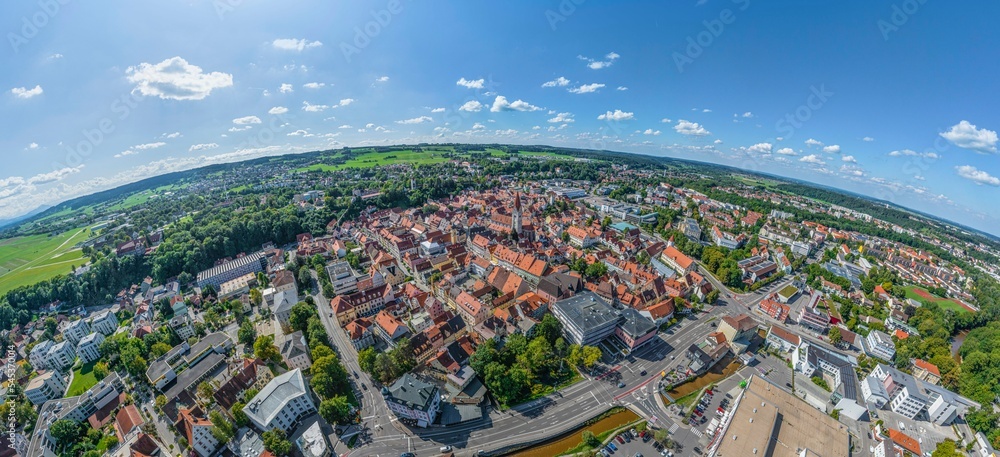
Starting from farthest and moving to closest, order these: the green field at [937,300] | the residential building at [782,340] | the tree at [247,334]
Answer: the green field at [937,300] < the tree at [247,334] < the residential building at [782,340]

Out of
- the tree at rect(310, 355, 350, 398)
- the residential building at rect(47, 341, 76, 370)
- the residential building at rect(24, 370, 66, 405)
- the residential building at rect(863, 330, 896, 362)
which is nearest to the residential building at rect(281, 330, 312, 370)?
the tree at rect(310, 355, 350, 398)

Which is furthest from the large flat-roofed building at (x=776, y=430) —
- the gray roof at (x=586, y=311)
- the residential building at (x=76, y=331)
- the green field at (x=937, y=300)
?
the residential building at (x=76, y=331)

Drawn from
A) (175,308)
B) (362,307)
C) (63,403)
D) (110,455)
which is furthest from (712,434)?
(175,308)

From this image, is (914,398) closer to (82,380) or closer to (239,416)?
(239,416)

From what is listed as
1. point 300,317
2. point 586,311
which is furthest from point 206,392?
point 586,311

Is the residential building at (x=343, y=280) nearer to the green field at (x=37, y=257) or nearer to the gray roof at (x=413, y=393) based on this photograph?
the gray roof at (x=413, y=393)

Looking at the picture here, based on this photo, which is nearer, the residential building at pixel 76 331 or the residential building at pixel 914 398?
the residential building at pixel 914 398

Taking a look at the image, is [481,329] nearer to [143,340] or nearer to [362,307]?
[362,307]
